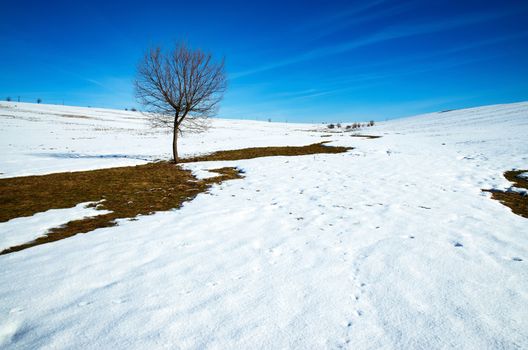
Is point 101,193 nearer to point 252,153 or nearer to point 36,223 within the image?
point 36,223

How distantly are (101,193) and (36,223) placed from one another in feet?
10.2

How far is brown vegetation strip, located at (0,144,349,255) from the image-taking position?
7271 millimetres

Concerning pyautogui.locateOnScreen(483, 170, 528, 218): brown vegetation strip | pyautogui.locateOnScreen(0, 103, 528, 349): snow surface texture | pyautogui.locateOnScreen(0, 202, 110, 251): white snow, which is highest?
pyautogui.locateOnScreen(483, 170, 528, 218): brown vegetation strip

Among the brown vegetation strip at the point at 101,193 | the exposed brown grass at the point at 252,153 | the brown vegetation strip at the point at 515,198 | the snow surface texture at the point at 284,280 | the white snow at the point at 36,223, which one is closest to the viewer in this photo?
the snow surface texture at the point at 284,280

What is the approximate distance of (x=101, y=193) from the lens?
32.8 feet

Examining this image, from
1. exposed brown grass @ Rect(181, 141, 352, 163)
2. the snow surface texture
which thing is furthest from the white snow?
exposed brown grass @ Rect(181, 141, 352, 163)

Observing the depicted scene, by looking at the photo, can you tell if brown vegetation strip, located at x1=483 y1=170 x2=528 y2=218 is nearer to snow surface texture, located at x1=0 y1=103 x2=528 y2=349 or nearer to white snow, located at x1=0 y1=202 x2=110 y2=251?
snow surface texture, located at x1=0 y1=103 x2=528 y2=349

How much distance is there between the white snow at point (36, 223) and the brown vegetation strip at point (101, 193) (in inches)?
9.0

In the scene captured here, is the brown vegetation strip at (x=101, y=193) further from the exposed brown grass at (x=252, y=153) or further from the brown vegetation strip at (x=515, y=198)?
the brown vegetation strip at (x=515, y=198)

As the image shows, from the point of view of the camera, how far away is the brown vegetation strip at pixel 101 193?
727cm

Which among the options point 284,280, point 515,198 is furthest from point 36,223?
point 515,198

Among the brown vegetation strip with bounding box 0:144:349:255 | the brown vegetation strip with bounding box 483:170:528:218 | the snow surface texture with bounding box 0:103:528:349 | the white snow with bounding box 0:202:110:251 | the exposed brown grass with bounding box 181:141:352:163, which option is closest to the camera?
the snow surface texture with bounding box 0:103:528:349

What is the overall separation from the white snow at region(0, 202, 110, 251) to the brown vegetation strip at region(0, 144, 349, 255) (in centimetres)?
23

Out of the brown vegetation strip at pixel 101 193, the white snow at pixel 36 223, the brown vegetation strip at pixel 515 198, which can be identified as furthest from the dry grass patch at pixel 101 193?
the brown vegetation strip at pixel 515 198
